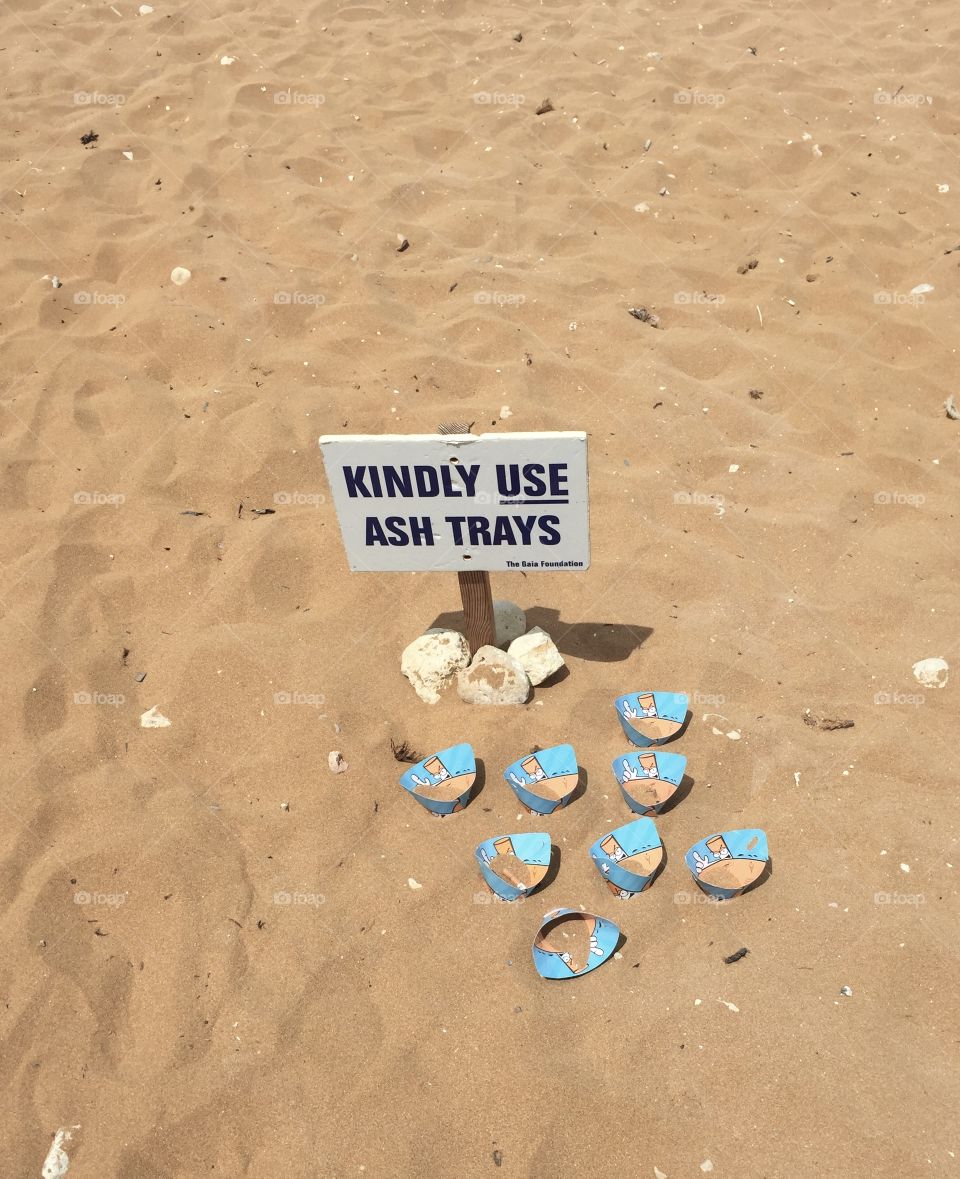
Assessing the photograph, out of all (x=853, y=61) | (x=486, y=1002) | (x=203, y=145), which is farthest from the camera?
(x=853, y=61)

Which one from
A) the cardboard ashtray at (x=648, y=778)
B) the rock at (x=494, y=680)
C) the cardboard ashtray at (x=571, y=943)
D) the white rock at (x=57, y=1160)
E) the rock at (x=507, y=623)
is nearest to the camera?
the white rock at (x=57, y=1160)

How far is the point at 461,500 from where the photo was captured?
283cm

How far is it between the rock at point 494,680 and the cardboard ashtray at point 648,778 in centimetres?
45

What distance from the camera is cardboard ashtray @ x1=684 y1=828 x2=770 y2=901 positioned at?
2.60m

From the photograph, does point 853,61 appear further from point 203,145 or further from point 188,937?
point 188,937

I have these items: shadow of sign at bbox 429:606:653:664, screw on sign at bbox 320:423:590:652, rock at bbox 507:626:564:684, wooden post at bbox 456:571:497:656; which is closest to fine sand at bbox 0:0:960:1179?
shadow of sign at bbox 429:606:653:664

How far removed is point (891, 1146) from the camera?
215cm

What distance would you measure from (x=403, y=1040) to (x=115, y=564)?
94.5 inches

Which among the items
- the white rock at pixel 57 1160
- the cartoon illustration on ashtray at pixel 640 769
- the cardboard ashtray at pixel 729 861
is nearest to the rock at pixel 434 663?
the cartoon illustration on ashtray at pixel 640 769

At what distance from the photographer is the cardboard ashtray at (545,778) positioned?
2828 millimetres

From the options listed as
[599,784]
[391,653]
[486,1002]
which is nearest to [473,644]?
[391,653]

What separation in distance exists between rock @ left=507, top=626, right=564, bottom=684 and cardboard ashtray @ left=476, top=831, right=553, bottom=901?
2.14ft

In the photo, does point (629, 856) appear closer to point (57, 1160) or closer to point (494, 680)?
point (494, 680)

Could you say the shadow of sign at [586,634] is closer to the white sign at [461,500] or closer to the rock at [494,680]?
the rock at [494,680]
